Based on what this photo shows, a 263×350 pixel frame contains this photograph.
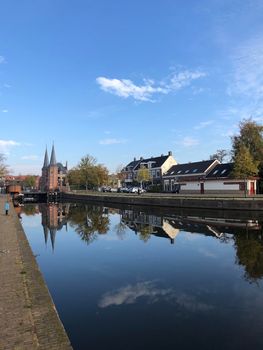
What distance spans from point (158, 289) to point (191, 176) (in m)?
66.9

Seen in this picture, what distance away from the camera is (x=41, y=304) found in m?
8.76

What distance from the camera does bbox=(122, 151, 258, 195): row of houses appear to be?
191ft

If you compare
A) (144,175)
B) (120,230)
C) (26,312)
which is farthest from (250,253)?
(144,175)

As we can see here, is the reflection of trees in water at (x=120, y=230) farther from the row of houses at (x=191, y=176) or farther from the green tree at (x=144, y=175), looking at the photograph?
the green tree at (x=144, y=175)

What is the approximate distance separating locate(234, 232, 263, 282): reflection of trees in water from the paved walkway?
805 centimetres

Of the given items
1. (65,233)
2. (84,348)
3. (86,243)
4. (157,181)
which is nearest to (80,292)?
(84,348)

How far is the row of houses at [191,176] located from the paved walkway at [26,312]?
4470 centimetres

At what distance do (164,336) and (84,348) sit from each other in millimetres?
1914

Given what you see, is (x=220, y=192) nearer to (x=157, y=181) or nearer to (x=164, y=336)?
(x=157, y=181)

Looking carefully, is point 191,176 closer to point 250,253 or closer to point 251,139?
point 251,139

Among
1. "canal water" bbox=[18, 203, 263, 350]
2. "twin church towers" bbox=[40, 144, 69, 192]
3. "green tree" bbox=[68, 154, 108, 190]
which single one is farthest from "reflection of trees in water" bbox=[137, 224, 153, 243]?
"twin church towers" bbox=[40, 144, 69, 192]

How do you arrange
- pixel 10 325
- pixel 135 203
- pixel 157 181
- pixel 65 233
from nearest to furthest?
pixel 10 325, pixel 65 233, pixel 135 203, pixel 157 181

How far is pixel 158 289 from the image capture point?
40.5 feet

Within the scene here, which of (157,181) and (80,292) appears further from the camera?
(157,181)
